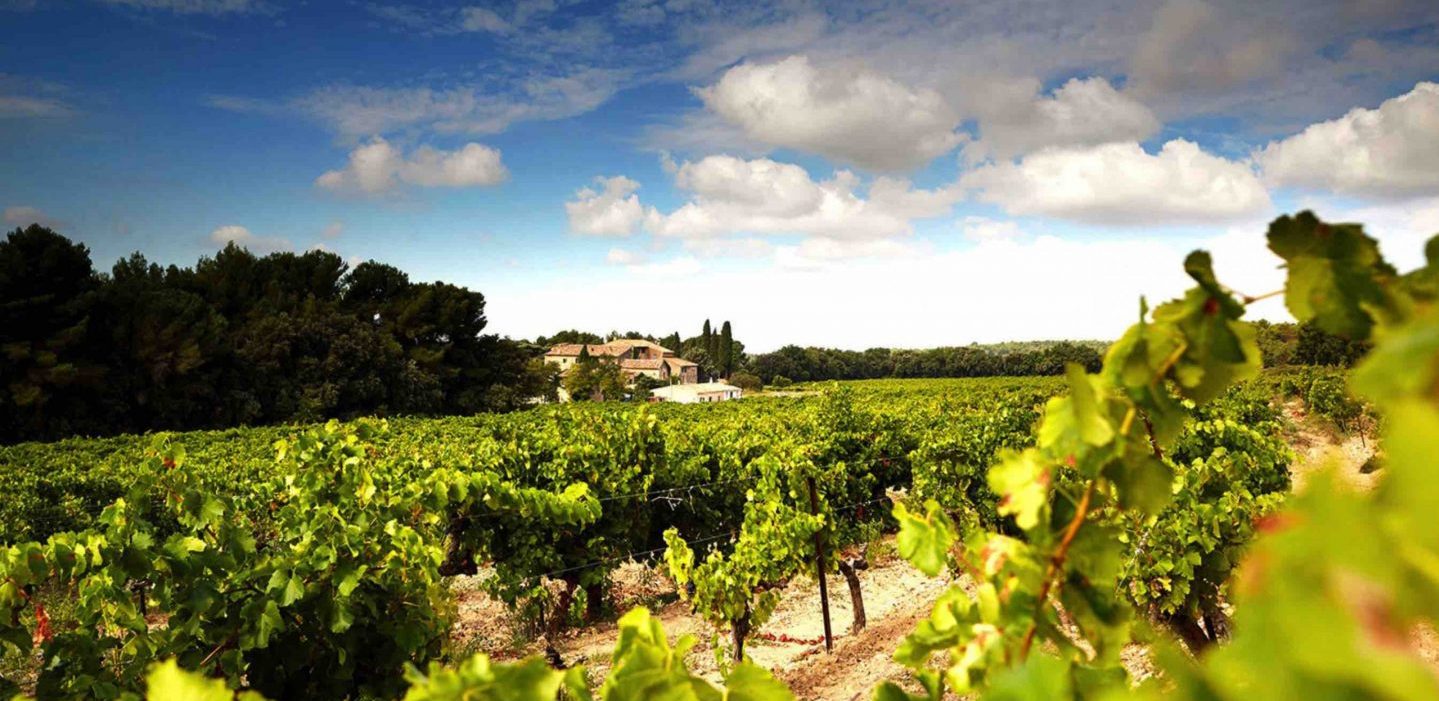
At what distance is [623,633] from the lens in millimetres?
1151

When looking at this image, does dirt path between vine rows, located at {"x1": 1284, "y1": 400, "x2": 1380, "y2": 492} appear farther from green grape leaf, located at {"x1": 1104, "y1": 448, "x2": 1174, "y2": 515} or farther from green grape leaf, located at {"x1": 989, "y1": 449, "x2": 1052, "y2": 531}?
green grape leaf, located at {"x1": 989, "y1": 449, "x2": 1052, "y2": 531}

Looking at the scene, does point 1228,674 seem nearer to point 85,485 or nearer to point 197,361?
point 85,485

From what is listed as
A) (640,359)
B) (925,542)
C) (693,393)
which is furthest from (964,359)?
(925,542)

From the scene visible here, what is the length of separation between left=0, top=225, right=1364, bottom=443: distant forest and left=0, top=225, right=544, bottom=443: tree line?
7 centimetres

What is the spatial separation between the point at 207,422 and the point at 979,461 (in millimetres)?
37904

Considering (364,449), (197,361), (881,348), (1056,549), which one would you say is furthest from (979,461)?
(881,348)

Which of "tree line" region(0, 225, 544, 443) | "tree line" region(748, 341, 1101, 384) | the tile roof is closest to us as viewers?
"tree line" region(0, 225, 544, 443)

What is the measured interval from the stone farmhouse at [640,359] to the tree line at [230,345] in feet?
143

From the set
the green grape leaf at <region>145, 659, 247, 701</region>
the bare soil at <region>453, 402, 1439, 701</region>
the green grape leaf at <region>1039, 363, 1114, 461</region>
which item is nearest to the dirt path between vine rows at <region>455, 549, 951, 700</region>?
the bare soil at <region>453, 402, 1439, 701</region>

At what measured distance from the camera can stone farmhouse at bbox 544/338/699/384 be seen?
9775cm

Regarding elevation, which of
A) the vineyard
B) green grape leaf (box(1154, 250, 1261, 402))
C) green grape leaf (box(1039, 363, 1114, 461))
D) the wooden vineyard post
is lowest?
the wooden vineyard post

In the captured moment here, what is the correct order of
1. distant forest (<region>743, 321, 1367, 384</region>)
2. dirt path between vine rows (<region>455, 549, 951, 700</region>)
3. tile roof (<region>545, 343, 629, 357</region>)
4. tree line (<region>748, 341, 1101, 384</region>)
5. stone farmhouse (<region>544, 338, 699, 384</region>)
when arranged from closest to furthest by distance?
dirt path between vine rows (<region>455, 549, 951, 700</region>) → distant forest (<region>743, 321, 1367, 384</region>) → tree line (<region>748, 341, 1101, 384</region>) → stone farmhouse (<region>544, 338, 699, 384</region>) → tile roof (<region>545, 343, 629, 357</region>)

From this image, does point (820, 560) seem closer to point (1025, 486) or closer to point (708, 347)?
point (1025, 486)

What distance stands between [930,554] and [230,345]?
43277 mm
